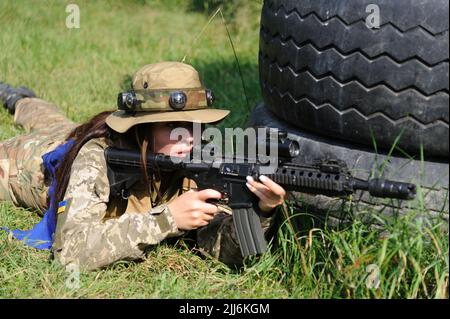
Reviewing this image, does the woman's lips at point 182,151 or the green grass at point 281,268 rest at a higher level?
the woman's lips at point 182,151

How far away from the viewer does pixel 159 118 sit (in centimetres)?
364

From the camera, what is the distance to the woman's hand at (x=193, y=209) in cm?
364

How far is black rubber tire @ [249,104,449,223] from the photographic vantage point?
3223mm

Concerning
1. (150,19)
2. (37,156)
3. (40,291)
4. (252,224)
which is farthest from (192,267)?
(150,19)

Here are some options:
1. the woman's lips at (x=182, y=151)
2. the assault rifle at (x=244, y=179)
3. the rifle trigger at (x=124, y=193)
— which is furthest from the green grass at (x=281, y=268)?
the woman's lips at (x=182, y=151)

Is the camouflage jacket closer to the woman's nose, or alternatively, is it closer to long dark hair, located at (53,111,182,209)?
long dark hair, located at (53,111,182,209)

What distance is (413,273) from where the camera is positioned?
3125mm

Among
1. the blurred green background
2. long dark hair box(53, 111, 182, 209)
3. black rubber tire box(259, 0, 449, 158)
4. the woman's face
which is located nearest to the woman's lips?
the woman's face

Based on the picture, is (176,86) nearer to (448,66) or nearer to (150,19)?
(448,66)

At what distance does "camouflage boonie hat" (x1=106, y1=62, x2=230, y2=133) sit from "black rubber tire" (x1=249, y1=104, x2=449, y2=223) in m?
0.49

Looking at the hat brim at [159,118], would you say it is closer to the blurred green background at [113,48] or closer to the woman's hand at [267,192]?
the woman's hand at [267,192]

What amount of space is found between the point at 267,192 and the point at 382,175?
1.72ft

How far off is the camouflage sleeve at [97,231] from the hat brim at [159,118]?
1.05 feet

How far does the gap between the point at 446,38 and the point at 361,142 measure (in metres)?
0.61
